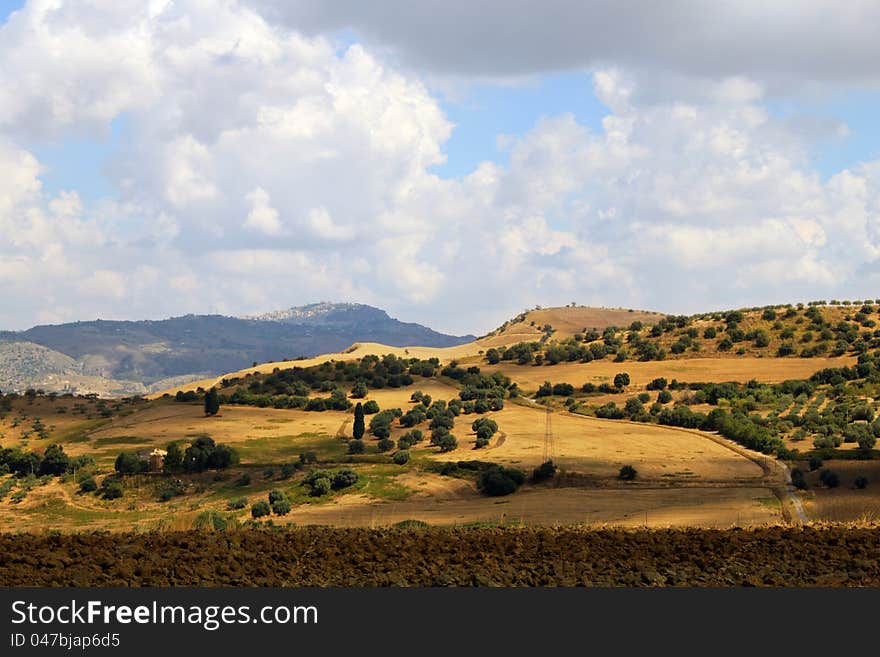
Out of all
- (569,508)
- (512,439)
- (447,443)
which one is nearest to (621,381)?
(512,439)

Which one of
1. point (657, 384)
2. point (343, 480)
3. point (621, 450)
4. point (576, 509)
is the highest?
point (657, 384)

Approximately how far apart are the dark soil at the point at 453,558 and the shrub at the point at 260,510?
1972 cm

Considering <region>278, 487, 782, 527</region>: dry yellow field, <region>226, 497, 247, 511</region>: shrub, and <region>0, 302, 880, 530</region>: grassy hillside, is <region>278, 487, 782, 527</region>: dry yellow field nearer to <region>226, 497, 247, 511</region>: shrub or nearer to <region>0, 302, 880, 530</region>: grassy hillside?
<region>0, 302, 880, 530</region>: grassy hillside

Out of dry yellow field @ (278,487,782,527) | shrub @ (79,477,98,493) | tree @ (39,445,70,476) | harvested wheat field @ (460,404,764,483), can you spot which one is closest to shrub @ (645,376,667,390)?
harvested wheat field @ (460,404,764,483)

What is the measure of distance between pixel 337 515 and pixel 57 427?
1884 inches

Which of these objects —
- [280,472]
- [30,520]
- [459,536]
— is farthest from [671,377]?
[459,536]

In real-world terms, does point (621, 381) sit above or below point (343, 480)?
above

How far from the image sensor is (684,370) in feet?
317

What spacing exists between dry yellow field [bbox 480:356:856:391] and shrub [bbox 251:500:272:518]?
53.5 m

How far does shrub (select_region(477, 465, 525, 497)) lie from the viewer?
4828 cm

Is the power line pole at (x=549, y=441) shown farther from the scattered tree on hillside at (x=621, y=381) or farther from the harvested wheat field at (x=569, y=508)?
the scattered tree on hillside at (x=621, y=381)

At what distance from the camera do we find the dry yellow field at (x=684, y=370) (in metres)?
91.8

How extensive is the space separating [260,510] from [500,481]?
12.7m

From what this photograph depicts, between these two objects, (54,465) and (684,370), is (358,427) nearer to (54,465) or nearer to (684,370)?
(54,465)
